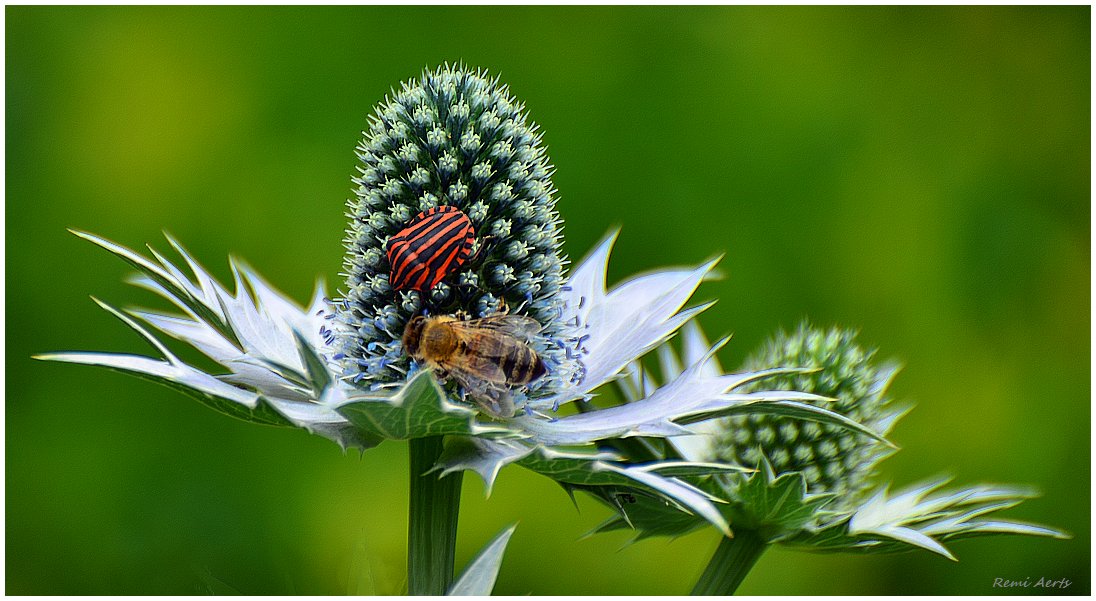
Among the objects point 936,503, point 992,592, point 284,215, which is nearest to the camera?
point 936,503

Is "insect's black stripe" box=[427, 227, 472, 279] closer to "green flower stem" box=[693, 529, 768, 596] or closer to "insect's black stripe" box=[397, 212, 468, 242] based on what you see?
"insect's black stripe" box=[397, 212, 468, 242]

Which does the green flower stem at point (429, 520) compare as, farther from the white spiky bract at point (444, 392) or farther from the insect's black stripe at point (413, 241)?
the insect's black stripe at point (413, 241)

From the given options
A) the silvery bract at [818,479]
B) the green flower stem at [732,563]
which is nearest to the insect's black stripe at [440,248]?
the silvery bract at [818,479]

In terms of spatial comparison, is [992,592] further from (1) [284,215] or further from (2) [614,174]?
(1) [284,215]

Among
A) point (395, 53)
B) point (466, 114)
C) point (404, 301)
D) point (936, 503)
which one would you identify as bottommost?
point (936, 503)

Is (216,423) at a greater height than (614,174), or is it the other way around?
(614,174)

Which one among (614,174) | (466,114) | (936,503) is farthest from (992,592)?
(466,114)
